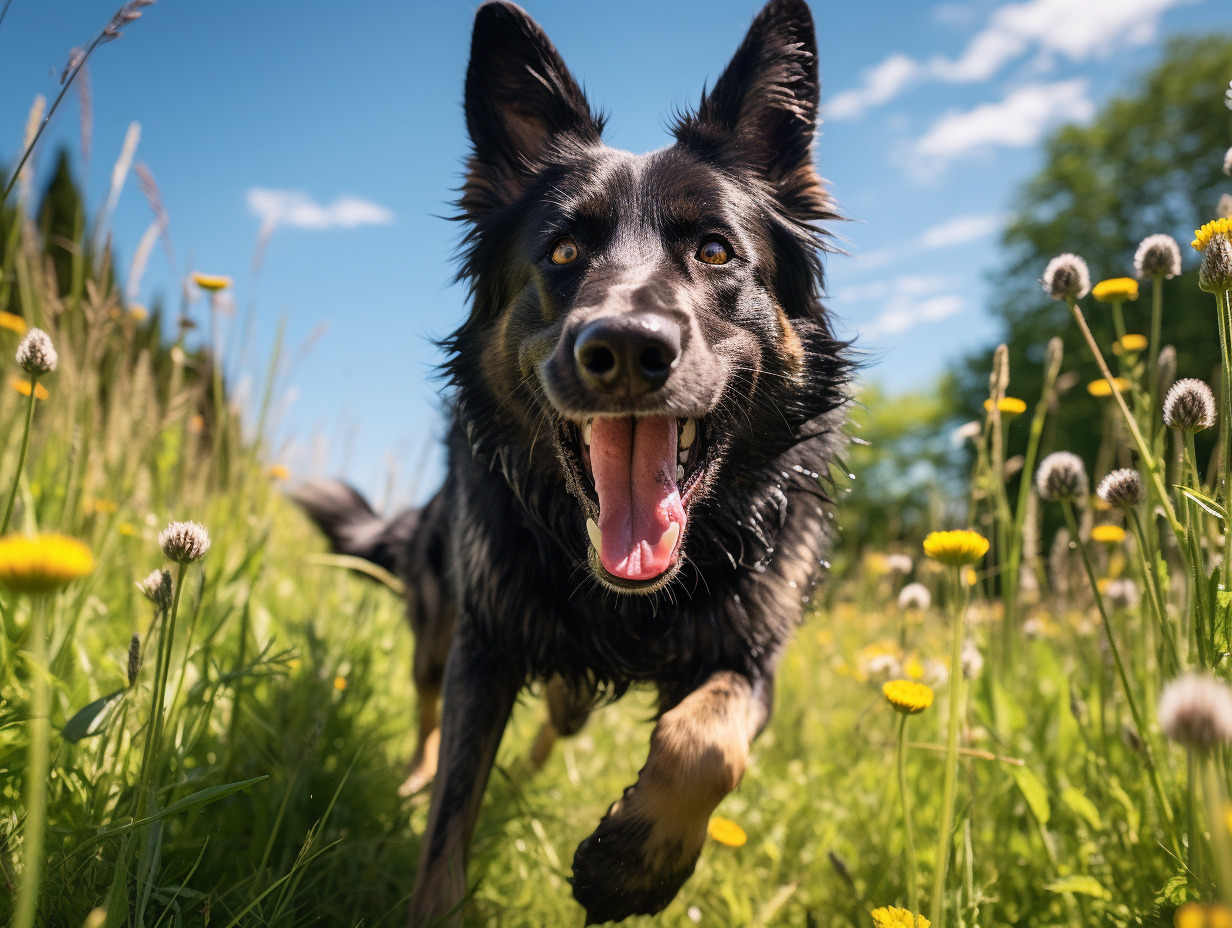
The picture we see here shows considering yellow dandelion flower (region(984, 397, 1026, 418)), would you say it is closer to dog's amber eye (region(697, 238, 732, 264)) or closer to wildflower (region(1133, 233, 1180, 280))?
wildflower (region(1133, 233, 1180, 280))

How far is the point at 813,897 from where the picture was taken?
223cm

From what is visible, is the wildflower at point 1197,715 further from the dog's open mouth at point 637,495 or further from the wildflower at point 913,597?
the wildflower at point 913,597

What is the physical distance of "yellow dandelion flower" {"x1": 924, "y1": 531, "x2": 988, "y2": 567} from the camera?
1.31m

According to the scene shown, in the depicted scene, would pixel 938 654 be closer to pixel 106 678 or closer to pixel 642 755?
pixel 642 755

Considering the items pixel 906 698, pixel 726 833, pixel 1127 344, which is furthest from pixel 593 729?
pixel 1127 344

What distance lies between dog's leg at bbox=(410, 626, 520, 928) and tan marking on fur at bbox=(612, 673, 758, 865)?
532 millimetres

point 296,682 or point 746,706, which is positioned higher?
point 746,706

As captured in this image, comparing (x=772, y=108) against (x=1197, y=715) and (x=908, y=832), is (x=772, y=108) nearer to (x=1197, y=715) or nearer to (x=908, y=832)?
(x=908, y=832)

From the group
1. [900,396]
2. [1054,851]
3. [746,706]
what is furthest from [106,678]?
[900,396]

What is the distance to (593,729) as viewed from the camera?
404 cm

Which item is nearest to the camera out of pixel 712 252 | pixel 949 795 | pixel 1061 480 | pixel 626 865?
pixel 949 795

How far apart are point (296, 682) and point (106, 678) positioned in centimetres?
64

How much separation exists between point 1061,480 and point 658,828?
1317mm

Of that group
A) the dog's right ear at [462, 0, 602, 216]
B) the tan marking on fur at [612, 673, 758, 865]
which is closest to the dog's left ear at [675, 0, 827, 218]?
the dog's right ear at [462, 0, 602, 216]
